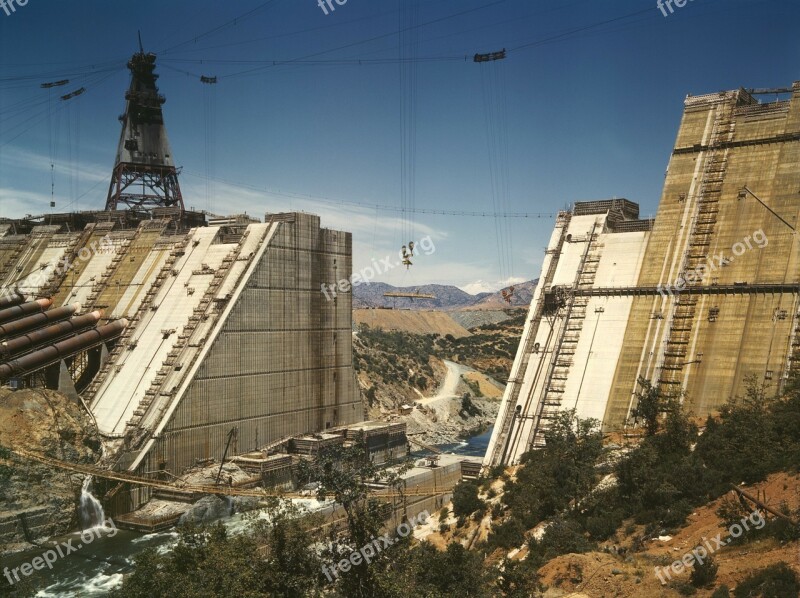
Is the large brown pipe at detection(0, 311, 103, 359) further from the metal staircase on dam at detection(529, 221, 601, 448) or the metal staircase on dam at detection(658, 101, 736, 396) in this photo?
the metal staircase on dam at detection(658, 101, 736, 396)

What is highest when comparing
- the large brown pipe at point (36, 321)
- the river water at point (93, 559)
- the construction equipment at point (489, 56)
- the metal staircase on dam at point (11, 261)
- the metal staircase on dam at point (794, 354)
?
the construction equipment at point (489, 56)

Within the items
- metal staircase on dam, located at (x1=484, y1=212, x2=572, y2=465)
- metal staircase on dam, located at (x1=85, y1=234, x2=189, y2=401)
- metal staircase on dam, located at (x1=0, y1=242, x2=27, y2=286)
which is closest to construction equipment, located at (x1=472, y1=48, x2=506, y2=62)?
metal staircase on dam, located at (x1=484, y1=212, x2=572, y2=465)

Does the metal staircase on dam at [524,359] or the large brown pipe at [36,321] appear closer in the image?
the metal staircase on dam at [524,359]

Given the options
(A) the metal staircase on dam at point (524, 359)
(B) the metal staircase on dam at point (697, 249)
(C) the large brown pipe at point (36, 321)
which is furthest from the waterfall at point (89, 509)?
(B) the metal staircase on dam at point (697, 249)

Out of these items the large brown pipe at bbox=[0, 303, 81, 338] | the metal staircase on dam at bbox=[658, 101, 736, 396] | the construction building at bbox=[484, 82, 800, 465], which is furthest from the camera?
the large brown pipe at bbox=[0, 303, 81, 338]

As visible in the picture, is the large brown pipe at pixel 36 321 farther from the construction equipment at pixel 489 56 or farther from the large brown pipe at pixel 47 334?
the construction equipment at pixel 489 56

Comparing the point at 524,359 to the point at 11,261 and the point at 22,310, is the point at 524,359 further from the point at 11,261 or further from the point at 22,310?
the point at 11,261

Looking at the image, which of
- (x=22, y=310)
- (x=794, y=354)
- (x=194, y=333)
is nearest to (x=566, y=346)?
(x=794, y=354)

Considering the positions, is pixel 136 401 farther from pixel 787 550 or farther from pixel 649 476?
pixel 787 550
